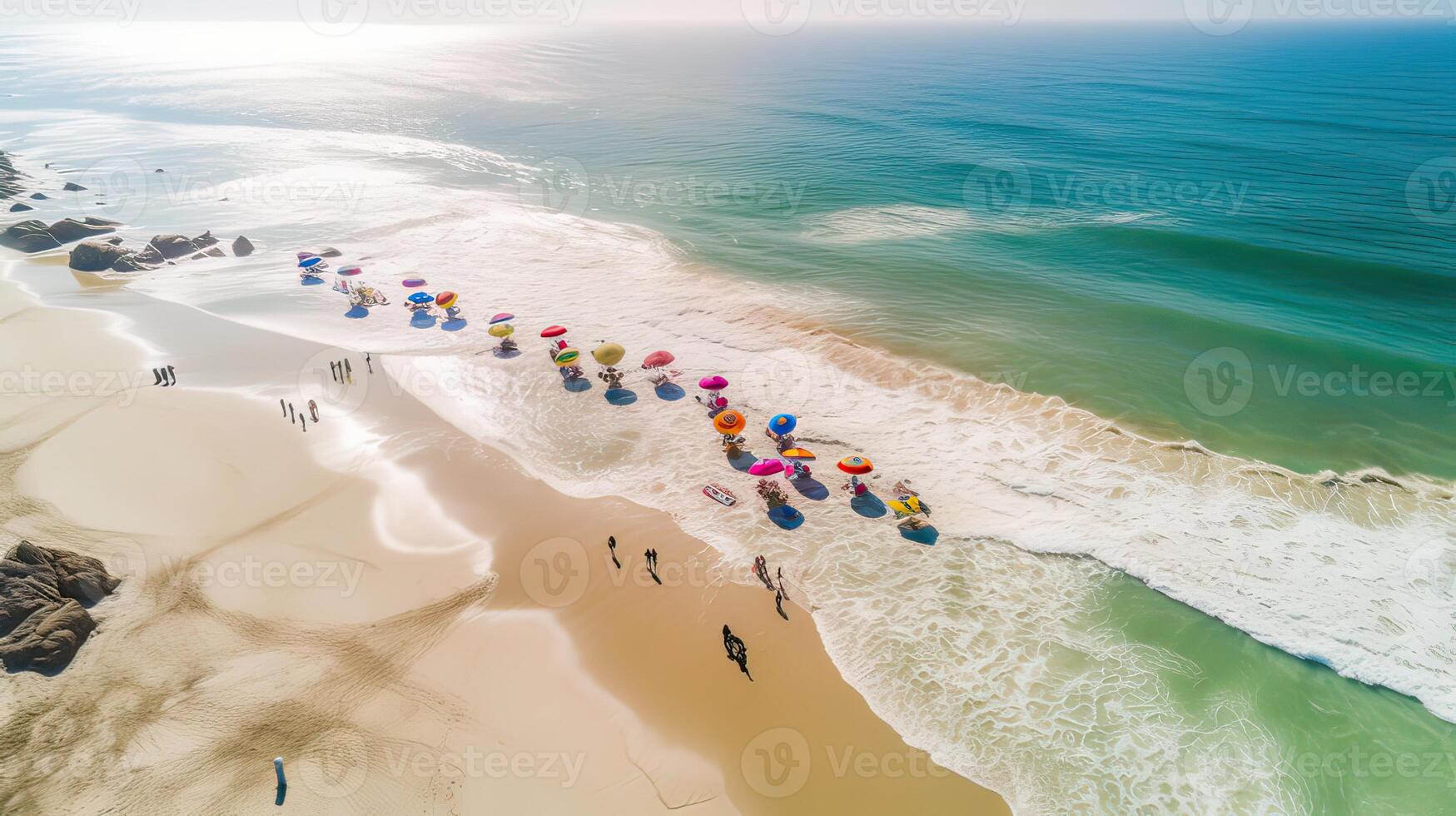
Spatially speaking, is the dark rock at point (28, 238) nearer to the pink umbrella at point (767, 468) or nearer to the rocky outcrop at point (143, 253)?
the rocky outcrop at point (143, 253)

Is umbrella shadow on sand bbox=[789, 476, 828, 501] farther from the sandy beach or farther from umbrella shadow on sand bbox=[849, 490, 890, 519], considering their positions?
the sandy beach

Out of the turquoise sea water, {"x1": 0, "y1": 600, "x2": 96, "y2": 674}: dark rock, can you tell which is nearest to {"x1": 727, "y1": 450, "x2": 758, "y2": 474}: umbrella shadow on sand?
the turquoise sea water

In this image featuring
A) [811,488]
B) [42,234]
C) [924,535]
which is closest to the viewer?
[924,535]

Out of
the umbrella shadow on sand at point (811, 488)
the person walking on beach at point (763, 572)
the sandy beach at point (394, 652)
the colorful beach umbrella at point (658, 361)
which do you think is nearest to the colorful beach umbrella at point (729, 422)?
the umbrella shadow on sand at point (811, 488)

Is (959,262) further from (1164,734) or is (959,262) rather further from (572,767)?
(572,767)

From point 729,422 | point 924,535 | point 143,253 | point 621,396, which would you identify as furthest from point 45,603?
point 143,253

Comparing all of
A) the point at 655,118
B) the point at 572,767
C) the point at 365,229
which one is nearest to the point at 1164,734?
the point at 572,767

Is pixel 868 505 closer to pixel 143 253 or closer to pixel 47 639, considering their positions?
pixel 47 639
